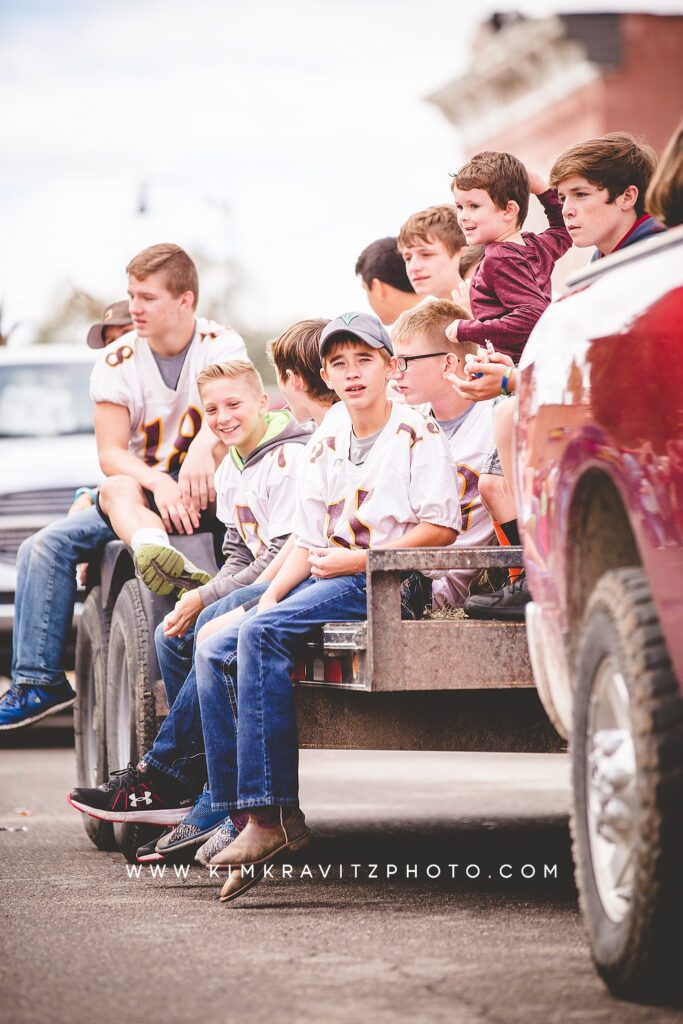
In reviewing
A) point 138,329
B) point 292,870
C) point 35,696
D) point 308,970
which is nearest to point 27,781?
point 35,696

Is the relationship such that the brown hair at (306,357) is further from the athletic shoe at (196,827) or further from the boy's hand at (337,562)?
the athletic shoe at (196,827)

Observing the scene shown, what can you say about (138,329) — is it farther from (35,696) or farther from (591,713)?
(591,713)

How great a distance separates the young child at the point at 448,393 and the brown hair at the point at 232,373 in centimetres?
73

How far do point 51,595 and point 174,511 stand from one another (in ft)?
3.10

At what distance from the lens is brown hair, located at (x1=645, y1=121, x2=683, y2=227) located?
4434 mm

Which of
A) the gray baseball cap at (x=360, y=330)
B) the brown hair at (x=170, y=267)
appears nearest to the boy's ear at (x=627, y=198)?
the gray baseball cap at (x=360, y=330)

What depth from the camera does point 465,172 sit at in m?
7.56

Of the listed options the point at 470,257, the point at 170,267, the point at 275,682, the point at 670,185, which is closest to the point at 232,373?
the point at 470,257

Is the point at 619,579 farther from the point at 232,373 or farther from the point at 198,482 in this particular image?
the point at 198,482

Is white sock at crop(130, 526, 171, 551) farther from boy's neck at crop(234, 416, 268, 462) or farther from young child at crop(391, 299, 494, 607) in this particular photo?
young child at crop(391, 299, 494, 607)

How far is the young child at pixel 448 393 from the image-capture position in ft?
22.8

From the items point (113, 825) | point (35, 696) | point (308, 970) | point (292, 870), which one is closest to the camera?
point (308, 970)

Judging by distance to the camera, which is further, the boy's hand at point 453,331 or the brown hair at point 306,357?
the brown hair at point 306,357

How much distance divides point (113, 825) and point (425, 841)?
131cm
